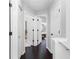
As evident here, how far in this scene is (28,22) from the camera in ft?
21.3

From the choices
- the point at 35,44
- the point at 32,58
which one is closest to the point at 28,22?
the point at 35,44

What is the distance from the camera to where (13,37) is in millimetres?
2584

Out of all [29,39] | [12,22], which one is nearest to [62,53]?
[12,22]
